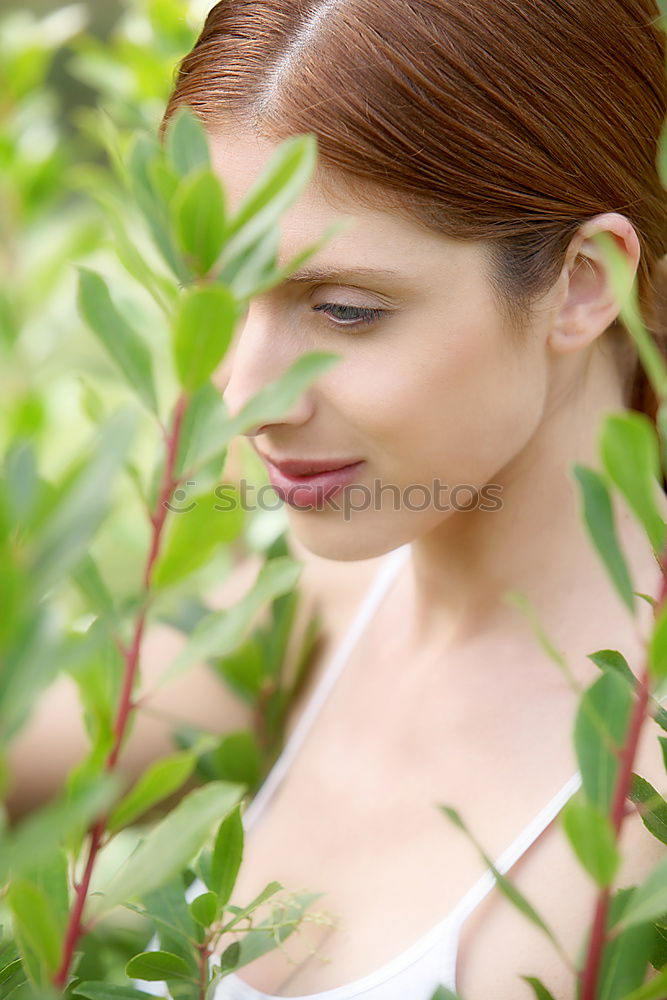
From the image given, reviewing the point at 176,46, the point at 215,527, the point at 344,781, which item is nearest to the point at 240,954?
the point at 215,527

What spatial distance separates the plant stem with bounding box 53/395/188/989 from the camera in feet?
1.83

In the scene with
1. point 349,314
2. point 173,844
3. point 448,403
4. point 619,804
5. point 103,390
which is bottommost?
point 619,804

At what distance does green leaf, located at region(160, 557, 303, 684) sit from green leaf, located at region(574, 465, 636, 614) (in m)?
0.16

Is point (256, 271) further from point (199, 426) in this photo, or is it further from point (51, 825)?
point (51, 825)

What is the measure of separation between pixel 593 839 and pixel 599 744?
67mm

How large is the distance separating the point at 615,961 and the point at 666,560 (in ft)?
0.81

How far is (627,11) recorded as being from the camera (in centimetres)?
106

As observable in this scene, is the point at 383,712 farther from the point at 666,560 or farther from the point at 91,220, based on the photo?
the point at 91,220

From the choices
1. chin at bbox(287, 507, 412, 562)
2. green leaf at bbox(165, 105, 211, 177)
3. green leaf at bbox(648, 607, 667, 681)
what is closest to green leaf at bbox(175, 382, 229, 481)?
green leaf at bbox(165, 105, 211, 177)

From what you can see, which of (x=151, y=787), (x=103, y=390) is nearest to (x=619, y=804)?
(x=151, y=787)

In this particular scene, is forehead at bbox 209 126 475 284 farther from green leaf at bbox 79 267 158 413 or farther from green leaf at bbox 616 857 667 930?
green leaf at bbox 616 857 667 930

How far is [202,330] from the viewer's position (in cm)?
53

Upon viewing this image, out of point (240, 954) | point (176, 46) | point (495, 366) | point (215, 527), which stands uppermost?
point (176, 46)

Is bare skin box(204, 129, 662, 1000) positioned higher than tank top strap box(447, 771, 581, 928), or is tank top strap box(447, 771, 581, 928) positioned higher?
bare skin box(204, 129, 662, 1000)
